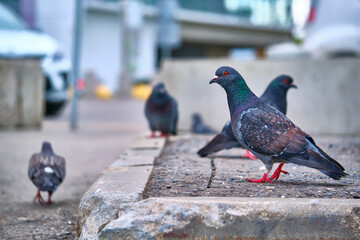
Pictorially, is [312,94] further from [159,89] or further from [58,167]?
[58,167]

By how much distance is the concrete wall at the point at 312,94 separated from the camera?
880 centimetres


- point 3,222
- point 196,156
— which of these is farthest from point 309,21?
point 3,222

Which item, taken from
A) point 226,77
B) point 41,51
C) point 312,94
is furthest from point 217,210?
point 41,51

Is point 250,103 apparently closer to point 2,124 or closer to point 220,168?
point 220,168

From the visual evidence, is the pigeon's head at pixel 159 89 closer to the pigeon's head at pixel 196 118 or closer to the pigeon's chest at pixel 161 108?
the pigeon's chest at pixel 161 108

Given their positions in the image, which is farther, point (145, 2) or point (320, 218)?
point (145, 2)

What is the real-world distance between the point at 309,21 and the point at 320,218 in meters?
10.7

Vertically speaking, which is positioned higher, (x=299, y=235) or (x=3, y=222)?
(x=299, y=235)

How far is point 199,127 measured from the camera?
840 centimetres

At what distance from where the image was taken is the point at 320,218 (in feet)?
10.4

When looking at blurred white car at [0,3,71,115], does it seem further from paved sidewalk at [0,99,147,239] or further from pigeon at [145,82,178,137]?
pigeon at [145,82,178,137]

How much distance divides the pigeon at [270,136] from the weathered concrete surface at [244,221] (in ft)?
1.90

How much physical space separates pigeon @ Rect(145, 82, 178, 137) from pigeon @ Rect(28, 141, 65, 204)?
2150mm

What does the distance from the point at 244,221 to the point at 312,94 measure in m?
6.04
